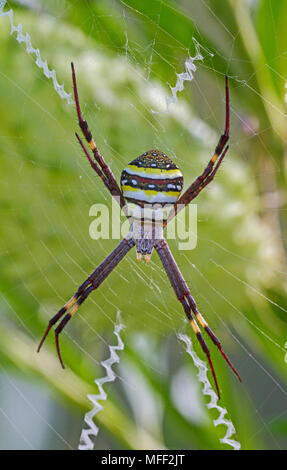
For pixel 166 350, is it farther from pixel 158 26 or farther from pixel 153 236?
pixel 158 26

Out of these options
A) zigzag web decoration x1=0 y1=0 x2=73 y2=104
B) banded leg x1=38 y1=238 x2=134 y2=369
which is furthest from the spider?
zigzag web decoration x1=0 y1=0 x2=73 y2=104

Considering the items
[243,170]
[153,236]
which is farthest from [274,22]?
[153,236]

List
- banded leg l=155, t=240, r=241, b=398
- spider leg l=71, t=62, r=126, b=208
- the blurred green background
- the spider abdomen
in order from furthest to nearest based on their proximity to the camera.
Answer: banded leg l=155, t=240, r=241, b=398 < spider leg l=71, t=62, r=126, b=208 < the spider abdomen < the blurred green background

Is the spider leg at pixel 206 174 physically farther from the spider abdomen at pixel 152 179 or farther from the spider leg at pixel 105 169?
the spider leg at pixel 105 169

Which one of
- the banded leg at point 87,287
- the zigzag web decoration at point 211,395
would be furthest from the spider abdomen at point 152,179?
the zigzag web decoration at point 211,395

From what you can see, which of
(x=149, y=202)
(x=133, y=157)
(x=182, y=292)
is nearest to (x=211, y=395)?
(x=182, y=292)

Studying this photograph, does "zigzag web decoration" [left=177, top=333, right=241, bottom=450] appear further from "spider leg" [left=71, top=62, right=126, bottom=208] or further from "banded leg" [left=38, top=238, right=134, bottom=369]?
"spider leg" [left=71, top=62, right=126, bottom=208]

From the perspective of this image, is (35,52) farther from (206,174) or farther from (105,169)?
(206,174)
